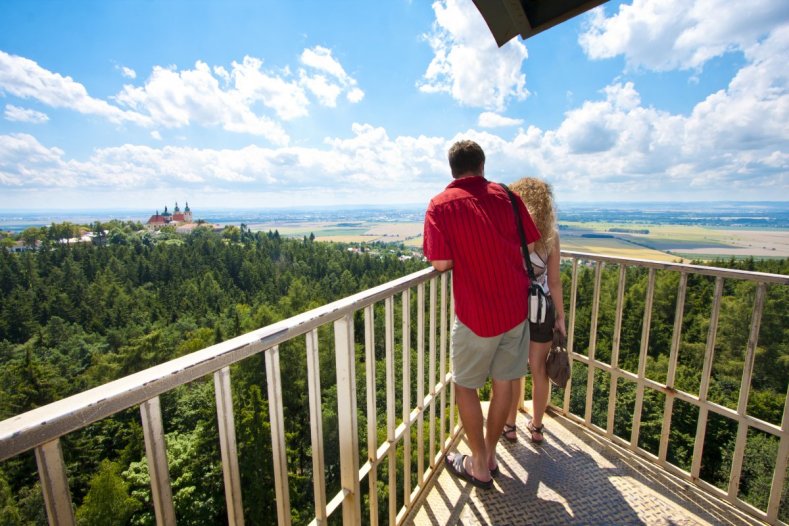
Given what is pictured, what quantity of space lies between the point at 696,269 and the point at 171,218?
538ft

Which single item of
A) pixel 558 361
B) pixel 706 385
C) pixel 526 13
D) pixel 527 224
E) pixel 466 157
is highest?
pixel 526 13

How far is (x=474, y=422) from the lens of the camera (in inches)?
91.0

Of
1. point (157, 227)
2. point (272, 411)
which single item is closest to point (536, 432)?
point (272, 411)

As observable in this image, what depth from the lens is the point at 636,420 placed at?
287 centimetres

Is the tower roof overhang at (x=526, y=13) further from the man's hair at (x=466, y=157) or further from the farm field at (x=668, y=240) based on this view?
the farm field at (x=668, y=240)

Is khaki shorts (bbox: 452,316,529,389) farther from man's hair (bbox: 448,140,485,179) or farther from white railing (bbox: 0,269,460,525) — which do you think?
man's hair (bbox: 448,140,485,179)

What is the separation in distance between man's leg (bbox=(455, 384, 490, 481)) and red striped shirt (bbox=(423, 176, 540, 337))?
1.44 feet

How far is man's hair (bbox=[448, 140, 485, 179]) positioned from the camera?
2.08m

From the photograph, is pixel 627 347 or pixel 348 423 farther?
pixel 627 347

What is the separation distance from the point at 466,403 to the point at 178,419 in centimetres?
2939

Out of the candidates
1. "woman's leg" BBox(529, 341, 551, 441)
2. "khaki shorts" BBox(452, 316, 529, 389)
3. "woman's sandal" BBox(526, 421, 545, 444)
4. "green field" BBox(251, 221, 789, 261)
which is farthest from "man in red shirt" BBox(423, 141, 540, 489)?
"green field" BBox(251, 221, 789, 261)

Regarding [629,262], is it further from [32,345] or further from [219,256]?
[219,256]

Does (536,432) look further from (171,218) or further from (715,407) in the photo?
(171,218)

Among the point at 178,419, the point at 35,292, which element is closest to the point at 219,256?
the point at 35,292
